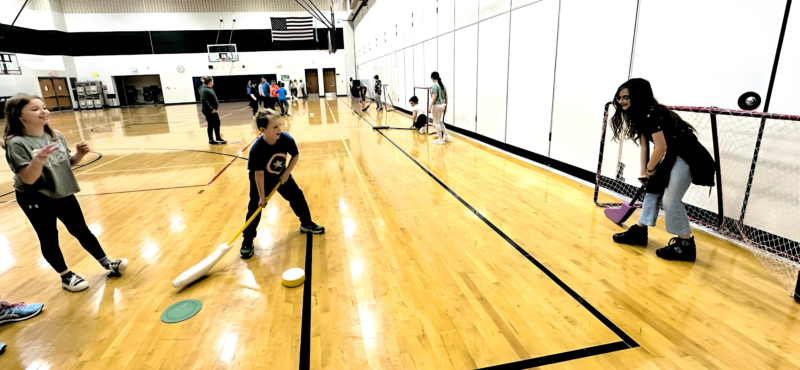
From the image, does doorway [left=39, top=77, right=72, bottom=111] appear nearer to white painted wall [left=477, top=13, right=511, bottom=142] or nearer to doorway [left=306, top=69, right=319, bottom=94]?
doorway [left=306, top=69, right=319, bottom=94]

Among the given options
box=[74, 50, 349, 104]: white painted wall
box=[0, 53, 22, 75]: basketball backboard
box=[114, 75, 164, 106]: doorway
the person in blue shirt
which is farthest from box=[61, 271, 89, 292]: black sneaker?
box=[114, 75, 164, 106]: doorway

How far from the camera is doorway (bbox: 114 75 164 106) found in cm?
3091

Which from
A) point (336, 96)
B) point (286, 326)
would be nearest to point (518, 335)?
point (286, 326)

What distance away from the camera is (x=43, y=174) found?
2.90 meters

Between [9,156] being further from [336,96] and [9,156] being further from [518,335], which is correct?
[336,96]

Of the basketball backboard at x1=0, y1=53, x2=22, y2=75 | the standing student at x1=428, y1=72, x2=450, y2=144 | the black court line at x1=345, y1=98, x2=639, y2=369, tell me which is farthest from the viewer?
the basketball backboard at x1=0, y1=53, x2=22, y2=75

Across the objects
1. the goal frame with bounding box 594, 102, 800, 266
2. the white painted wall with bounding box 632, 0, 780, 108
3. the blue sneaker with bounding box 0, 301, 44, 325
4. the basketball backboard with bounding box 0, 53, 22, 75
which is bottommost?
the blue sneaker with bounding box 0, 301, 44, 325

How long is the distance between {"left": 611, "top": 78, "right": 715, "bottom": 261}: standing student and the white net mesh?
61 centimetres

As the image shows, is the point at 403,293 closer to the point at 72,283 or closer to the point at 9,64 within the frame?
the point at 72,283

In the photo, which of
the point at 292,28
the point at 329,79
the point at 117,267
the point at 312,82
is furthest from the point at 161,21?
the point at 117,267

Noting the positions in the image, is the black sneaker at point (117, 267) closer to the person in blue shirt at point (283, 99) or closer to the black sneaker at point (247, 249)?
the black sneaker at point (247, 249)

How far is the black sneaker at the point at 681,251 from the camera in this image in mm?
3447

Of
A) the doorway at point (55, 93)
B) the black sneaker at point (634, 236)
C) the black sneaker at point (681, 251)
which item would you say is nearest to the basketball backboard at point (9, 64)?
the doorway at point (55, 93)

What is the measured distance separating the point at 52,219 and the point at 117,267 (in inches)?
27.0
